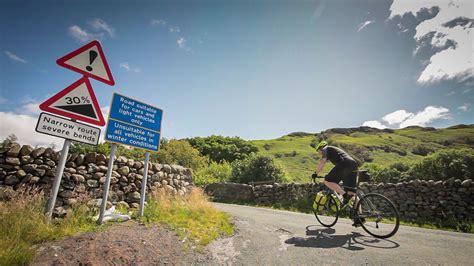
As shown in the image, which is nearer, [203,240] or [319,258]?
[319,258]

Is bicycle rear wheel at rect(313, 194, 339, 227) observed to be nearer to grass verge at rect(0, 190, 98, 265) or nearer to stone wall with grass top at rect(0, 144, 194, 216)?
grass verge at rect(0, 190, 98, 265)

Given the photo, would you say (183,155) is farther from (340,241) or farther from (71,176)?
(340,241)

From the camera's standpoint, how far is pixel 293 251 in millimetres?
3666

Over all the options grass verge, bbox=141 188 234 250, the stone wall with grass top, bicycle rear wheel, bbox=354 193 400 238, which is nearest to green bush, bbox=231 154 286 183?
the stone wall with grass top

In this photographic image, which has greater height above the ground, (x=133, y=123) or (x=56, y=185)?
(x=133, y=123)

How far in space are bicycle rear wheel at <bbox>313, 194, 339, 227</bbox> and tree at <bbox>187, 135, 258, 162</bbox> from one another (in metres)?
43.2

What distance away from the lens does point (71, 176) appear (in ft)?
18.4

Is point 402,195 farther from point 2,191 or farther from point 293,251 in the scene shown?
point 2,191

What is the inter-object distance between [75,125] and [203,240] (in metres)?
3.09

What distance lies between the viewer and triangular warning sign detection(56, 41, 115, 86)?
3.79m

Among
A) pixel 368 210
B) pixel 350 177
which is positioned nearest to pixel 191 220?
pixel 350 177

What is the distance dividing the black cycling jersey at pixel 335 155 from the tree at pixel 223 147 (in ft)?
143

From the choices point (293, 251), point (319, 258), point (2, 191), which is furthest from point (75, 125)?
point (319, 258)

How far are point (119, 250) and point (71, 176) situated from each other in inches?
149
